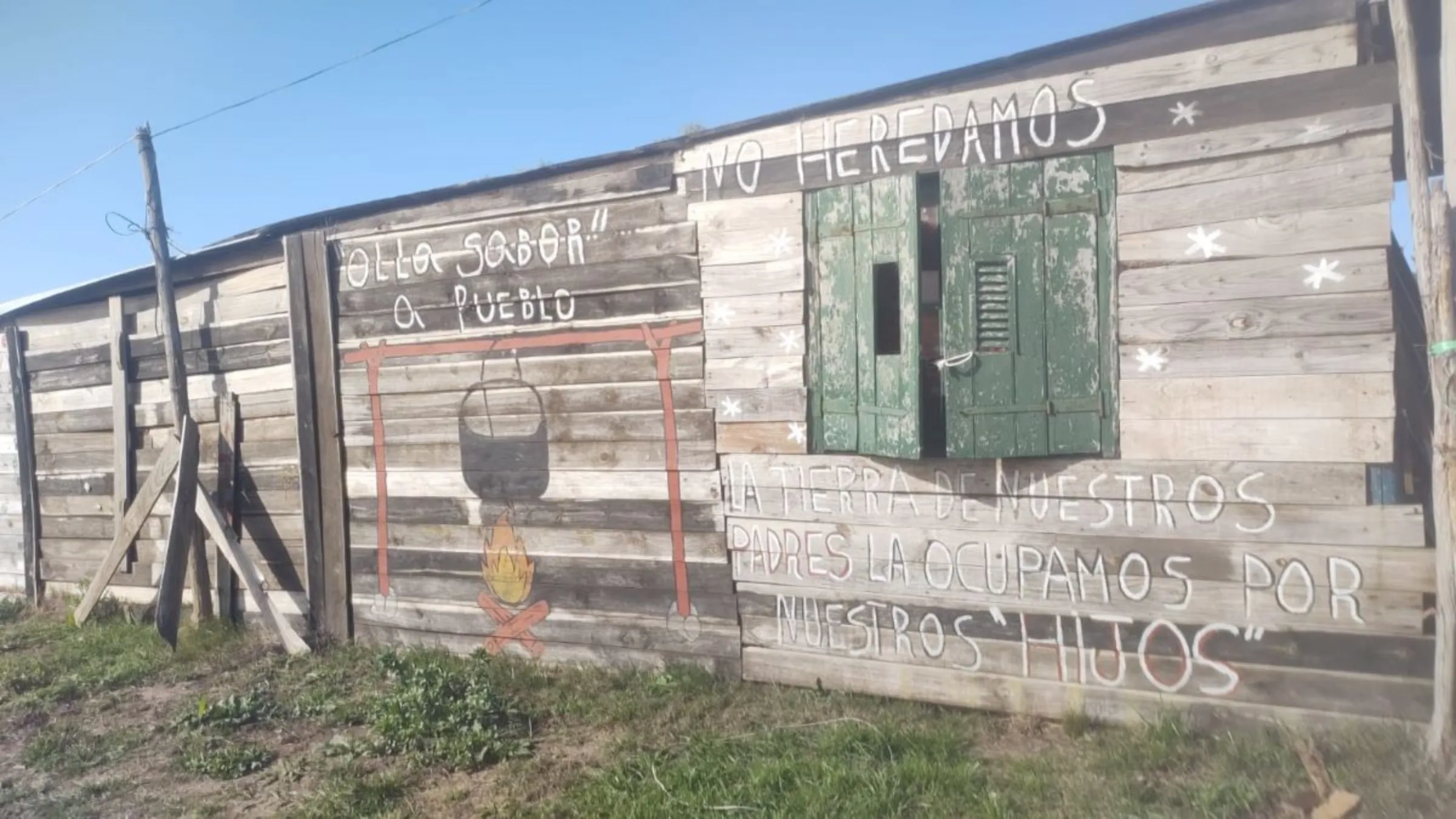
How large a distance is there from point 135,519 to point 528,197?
4291mm

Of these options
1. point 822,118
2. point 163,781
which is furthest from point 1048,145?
point 163,781

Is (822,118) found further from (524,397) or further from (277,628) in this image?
(277,628)

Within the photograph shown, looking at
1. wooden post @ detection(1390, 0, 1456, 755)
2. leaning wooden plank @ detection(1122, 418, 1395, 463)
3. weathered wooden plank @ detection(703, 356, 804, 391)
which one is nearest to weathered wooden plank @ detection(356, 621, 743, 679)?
weathered wooden plank @ detection(703, 356, 804, 391)

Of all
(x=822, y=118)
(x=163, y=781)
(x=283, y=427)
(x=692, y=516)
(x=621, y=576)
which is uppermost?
(x=822, y=118)

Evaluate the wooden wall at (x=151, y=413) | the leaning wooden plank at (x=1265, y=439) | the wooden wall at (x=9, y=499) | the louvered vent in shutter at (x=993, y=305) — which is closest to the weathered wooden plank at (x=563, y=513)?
the wooden wall at (x=151, y=413)

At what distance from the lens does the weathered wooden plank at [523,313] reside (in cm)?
590

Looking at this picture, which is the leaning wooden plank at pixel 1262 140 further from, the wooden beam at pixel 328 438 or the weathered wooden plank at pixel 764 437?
the wooden beam at pixel 328 438

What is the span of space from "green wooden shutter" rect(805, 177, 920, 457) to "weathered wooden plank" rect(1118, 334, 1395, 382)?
41.2 inches

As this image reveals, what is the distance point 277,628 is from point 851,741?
4787 millimetres

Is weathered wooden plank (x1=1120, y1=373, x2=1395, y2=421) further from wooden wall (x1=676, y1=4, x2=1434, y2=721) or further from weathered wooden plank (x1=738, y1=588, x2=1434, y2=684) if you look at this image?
weathered wooden plank (x1=738, y1=588, x2=1434, y2=684)

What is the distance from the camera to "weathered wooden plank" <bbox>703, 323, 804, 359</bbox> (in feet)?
17.9

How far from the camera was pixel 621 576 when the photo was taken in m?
6.11

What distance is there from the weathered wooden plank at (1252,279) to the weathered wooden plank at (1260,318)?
26 millimetres

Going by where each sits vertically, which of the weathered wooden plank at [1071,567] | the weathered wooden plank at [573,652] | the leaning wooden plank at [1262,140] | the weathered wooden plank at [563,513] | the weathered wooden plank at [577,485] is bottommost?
the weathered wooden plank at [573,652]
